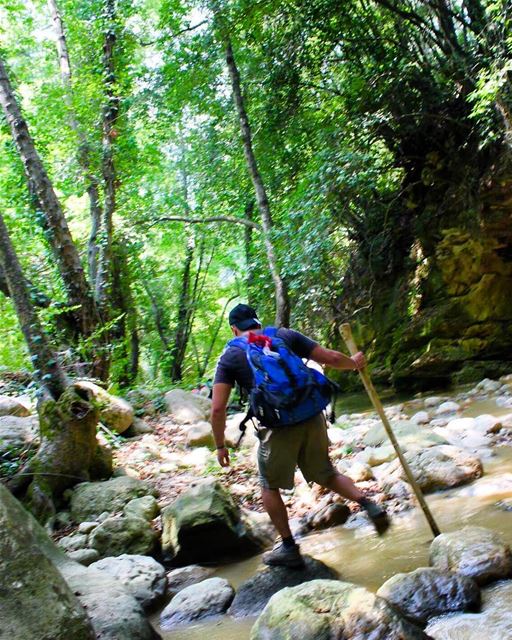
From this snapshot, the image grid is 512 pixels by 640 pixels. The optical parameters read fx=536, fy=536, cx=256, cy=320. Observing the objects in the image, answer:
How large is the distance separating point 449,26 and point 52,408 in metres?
9.36

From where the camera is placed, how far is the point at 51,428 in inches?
227

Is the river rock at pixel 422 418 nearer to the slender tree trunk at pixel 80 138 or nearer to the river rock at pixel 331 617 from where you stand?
the river rock at pixel 331 617

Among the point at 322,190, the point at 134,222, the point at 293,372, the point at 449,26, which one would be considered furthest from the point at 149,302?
the point at 293,372

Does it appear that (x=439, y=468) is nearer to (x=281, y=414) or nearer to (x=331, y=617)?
(x=281, y=414)

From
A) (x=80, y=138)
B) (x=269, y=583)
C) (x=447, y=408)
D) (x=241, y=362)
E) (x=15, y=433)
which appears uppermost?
(x=80, y=138)

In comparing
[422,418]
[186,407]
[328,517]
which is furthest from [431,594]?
[186,407]

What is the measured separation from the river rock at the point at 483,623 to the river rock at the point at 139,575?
1.89m

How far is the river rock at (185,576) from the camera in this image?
387cm

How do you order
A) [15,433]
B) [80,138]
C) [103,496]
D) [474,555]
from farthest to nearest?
[80,138], [15,433], [103,496], [474,555]

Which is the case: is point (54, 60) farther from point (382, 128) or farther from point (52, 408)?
point (52, 408)

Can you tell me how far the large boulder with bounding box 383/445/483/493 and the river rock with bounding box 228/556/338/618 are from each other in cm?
150

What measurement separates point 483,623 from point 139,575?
7.44 ft

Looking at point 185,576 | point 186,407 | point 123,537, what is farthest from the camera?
point 186,407

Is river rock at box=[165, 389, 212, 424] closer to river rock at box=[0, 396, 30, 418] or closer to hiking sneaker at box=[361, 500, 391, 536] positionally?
river rock at box=[0, 396, 30, 418]
